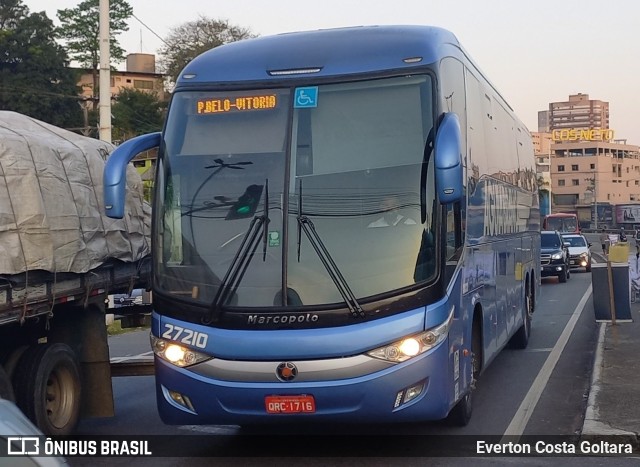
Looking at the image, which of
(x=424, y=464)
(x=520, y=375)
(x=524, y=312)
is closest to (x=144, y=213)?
(x=424, y=464)

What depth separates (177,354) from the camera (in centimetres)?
756

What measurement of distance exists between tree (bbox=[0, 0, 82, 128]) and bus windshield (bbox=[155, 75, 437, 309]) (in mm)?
51575

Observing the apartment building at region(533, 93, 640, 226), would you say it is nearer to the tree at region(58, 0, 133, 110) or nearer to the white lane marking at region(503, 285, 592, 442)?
the tree at region(58, 0, 133, 110)

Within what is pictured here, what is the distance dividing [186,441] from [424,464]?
7.82 feet

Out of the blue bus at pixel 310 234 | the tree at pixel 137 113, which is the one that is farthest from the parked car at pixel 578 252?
the tree at pixel 137 113

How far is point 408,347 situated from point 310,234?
3.78 ft

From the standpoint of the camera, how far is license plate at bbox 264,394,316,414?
722cm

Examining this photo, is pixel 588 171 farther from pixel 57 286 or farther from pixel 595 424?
pixel 57 286

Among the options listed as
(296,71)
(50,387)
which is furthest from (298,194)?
(50,387)

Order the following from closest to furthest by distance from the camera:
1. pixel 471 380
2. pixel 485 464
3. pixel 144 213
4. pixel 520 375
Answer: pixel 485 464
pixel 471 380
pixel 144 213
pixel 520 375

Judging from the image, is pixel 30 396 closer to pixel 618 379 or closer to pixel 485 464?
pixel 485 464

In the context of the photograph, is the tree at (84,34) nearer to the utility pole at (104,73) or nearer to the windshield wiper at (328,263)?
the utility pole at (104,73)

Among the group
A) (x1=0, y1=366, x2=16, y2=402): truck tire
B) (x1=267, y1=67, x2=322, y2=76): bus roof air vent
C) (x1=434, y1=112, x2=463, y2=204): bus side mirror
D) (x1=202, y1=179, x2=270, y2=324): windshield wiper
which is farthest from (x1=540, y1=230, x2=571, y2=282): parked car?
(x1=0, y1=366, x2=16, y2=402): truck tire

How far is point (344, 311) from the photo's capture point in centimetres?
725
